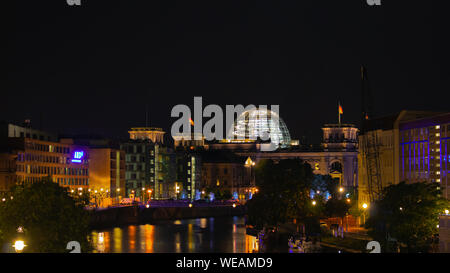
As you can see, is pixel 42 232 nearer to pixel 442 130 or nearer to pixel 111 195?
pixel 442 130

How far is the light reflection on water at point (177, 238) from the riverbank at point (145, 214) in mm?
2998

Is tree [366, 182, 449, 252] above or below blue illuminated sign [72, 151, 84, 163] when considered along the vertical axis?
below

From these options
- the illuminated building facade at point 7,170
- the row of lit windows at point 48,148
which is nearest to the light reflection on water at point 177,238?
the illuminated building facade at point 7,170

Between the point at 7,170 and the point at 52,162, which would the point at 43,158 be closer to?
the point at 52,162

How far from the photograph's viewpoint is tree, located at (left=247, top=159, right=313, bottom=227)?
4449 inches

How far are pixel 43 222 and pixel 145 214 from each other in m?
109

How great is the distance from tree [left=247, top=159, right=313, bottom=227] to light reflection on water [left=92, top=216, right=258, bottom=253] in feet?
13.3

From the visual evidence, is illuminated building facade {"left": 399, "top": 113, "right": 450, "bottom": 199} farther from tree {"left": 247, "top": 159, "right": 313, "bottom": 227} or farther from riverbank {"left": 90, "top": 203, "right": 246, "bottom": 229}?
riverbank {"left": 90, "top": 203, "right": 246, "bottom": 229}

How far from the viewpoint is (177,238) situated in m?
130

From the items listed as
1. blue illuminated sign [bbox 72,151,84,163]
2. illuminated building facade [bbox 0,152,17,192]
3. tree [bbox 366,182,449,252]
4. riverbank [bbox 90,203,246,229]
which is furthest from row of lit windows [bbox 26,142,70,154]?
tree [bbox 366,182,449,252]

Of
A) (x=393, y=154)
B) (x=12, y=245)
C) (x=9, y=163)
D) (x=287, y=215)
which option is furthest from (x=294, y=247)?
(x=9, y=163)

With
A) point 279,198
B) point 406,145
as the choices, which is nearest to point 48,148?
point 279,198

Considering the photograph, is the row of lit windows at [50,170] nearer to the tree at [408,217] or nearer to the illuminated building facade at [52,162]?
the illuminated building facade at [52,162]

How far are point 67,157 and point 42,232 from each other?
11287cm
